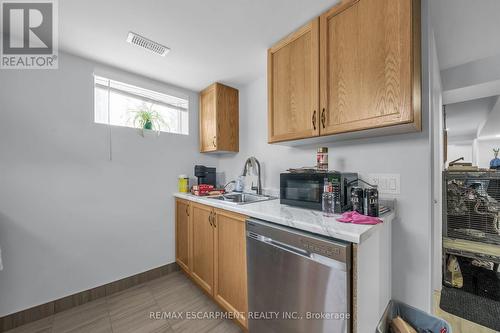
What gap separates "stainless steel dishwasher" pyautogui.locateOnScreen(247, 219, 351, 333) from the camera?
0.90m

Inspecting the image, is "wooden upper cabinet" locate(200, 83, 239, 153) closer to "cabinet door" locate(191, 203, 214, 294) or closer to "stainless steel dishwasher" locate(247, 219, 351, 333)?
"cabinet door" locate(191, 203, 214, 294)

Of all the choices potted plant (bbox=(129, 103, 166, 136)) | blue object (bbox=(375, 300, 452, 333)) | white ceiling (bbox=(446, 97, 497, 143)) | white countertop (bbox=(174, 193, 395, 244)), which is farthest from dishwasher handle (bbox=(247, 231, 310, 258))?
white ceiling (bbox=(446, 97, 497, 143))

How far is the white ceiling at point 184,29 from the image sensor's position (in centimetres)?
128

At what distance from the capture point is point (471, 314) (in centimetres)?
162

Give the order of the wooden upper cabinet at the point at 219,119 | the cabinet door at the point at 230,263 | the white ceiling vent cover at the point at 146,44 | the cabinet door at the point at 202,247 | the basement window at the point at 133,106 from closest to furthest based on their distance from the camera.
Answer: the cabinet door at the point at 230,263 → the white ceiling vent cover at the point at 146,44 → the cabinet door at the point at 202,247 → the basement window at the point at 133,106 → the wooden upper cabinet at the point at 219,119

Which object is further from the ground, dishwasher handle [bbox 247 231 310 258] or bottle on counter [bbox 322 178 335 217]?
bottle on counter [bbox 322 178 335 217]

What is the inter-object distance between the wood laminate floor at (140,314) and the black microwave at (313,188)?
1102 millimetres

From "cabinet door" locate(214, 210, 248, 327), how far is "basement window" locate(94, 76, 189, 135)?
1.44 m

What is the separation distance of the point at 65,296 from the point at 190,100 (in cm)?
235

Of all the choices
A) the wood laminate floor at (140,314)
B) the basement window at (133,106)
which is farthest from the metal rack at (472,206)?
the basement window at (133,106)

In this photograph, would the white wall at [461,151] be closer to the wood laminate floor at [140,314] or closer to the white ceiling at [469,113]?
the white ceiling at [469,113]

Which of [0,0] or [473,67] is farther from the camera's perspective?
[473,67]

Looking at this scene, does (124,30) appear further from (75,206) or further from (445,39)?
(445,39)

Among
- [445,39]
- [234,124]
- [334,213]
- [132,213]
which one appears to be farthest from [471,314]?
[132,213]
